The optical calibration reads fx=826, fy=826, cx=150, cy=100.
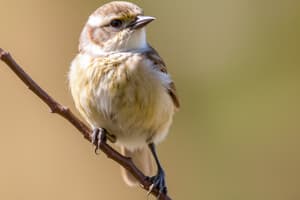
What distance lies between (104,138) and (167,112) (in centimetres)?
42

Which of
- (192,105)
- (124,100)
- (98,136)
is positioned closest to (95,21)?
(124,100)

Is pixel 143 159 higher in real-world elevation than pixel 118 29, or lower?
lower

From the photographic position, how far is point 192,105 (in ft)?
23.3

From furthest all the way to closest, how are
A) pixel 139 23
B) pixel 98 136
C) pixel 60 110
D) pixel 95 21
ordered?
pixel 95 21
pixel 139 23
pixel 98 136
pixel 60 110

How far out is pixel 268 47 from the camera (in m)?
7.45

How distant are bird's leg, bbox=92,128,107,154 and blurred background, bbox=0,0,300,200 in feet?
7.41

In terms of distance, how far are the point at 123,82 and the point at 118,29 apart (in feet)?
1.12

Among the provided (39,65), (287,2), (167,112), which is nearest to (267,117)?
(287,2)

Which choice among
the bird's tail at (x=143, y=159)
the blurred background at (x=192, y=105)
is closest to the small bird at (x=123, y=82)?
the bird's tail at (x=143, y=159)

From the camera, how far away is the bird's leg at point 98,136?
4.23 metres

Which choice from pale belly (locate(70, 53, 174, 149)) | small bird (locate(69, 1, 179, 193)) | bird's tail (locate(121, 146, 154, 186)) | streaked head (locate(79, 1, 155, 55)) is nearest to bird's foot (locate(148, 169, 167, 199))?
small bird (locate(69, 1, 179, 193))

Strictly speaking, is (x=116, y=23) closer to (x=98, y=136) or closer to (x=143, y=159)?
(x=98, y=136)

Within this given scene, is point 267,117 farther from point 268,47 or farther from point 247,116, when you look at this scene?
point 268,47

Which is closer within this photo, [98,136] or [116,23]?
[98,136]
